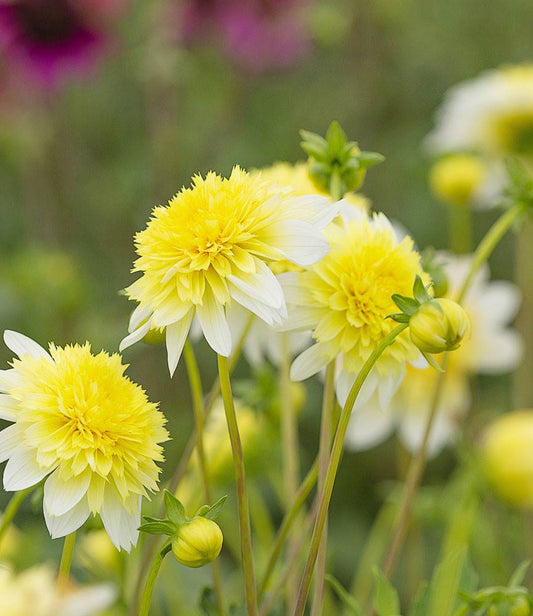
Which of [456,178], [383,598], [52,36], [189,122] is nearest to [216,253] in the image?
[383,598]

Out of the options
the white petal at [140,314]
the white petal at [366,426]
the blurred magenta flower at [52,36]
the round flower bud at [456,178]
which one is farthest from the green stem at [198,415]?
the blurred magenta flower at [52,36]

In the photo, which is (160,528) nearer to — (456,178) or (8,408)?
(8,408)

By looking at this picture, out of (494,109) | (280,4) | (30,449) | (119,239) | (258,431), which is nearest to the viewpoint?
(30,449)

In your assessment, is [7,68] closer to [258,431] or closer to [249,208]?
[258,431]

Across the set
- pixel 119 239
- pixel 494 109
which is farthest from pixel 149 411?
pixel 119 239

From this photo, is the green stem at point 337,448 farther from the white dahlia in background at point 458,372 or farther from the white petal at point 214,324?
the white dahlia in background at point 458,372

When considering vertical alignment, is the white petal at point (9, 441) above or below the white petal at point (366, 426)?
below

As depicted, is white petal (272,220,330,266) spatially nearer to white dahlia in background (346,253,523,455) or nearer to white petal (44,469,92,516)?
white petal (44,469,92,516)
